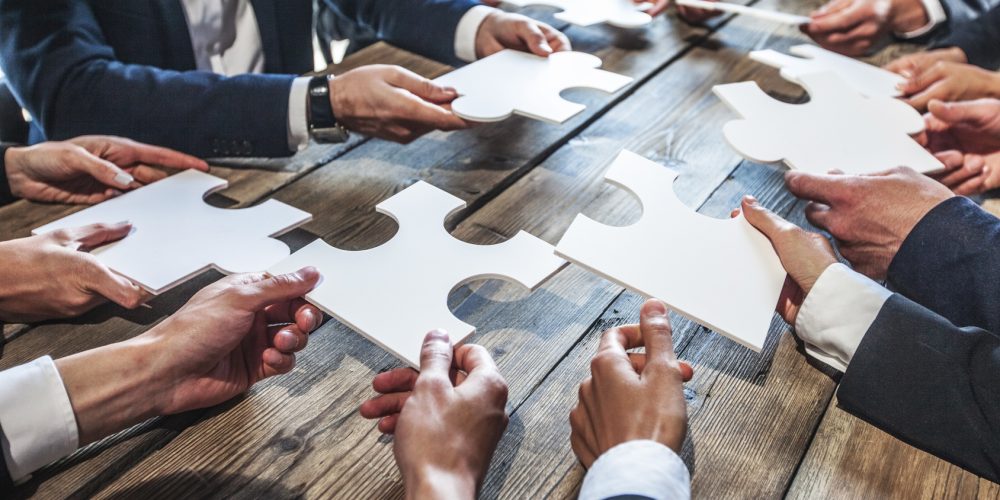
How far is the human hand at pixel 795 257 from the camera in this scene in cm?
98

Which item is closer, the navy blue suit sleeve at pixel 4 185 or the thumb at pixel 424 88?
the navy blue suit sleeve at pixel 4 185

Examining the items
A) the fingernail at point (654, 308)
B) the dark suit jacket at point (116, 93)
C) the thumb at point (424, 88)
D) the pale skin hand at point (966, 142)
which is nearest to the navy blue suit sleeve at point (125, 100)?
the dark suit jacket at point (116, 93)

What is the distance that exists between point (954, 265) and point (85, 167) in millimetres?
1435

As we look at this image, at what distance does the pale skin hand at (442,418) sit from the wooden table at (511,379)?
0.17 ft

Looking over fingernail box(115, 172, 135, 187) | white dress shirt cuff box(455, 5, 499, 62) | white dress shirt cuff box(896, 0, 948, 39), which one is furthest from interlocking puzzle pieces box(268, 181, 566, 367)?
white dress shirt cuff box(896, 0, 948, 39)

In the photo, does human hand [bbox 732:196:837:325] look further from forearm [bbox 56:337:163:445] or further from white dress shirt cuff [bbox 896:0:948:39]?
white dress shirt cuff [bbox 896:0:948:39]

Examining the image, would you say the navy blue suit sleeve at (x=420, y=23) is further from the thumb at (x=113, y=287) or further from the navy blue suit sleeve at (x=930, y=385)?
the navy blue suit sleeve at (x=930, y=385)

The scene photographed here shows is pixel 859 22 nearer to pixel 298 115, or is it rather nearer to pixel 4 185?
pixel 298 115

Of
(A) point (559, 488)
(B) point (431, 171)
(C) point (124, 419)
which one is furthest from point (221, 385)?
(B) point (431, 171)

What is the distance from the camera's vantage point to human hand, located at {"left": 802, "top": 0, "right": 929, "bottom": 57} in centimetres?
186

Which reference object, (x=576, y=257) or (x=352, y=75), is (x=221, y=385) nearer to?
(x=576, y=257)

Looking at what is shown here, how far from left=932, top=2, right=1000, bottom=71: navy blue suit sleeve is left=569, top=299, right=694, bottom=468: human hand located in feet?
4.86

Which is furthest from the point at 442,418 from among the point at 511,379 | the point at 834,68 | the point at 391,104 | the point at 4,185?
the point at 834,68

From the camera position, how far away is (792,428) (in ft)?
2.84
